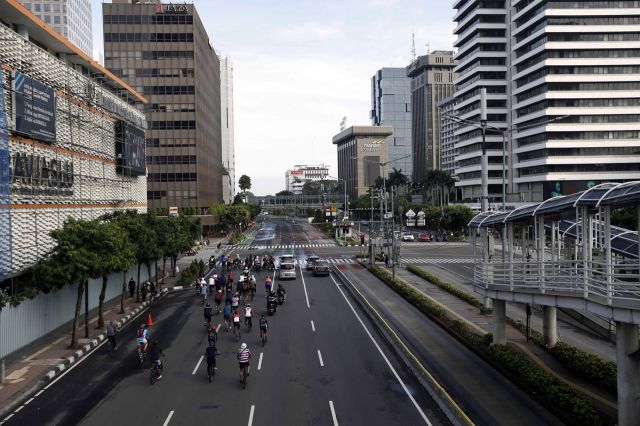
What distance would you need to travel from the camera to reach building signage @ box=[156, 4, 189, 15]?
10062 centimetres

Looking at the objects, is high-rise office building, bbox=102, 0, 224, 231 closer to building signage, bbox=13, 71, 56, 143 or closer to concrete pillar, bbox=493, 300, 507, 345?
building signage, bbox=13, 71, 56, 143

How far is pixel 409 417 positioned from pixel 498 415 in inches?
102

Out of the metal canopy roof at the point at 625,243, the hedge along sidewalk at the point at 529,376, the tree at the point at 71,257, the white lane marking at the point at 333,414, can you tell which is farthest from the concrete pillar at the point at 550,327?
the tree at the point at 71,257

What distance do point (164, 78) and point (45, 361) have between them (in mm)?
87223

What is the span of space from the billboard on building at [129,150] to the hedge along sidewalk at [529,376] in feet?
89.7

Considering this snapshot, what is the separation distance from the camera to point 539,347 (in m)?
23.2

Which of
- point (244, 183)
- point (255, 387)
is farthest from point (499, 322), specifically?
point (244, 183)

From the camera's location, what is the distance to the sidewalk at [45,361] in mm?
18600

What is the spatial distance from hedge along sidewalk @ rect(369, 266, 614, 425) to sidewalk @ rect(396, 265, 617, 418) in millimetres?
497

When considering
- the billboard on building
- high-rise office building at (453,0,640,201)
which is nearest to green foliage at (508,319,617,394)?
the billboard on building

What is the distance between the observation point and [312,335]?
2698cm

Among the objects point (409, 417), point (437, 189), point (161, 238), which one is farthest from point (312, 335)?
point (437, 189)

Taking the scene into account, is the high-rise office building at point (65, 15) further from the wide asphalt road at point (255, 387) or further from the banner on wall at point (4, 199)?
the wide asphalt road at point (255, 387)

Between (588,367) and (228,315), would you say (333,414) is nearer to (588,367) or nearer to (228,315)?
(588,367)
